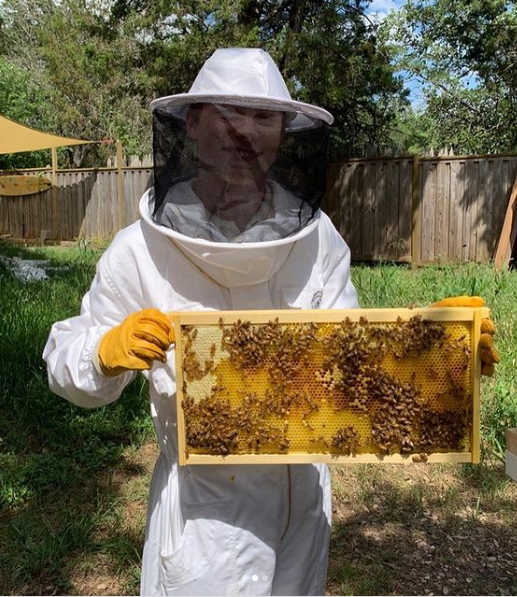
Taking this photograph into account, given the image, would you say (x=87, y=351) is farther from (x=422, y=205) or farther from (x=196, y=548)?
(x=422, y=205)

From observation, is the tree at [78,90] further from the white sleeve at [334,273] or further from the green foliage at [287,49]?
the white sleeve at [334,273]

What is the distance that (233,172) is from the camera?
1.58 metres

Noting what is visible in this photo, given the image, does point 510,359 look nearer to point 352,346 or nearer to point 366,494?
point 366,494

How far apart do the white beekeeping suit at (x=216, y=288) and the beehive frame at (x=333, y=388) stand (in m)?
0.12

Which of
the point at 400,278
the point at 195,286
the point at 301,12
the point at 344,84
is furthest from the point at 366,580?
the point at 301,12

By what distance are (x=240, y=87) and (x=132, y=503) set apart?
94.6 inches

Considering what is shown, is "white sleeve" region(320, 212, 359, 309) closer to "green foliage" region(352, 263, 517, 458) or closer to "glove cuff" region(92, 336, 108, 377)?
"glove cuff" region(92, 336, 108, 377)

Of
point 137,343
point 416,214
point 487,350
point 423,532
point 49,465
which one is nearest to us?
point 137,343

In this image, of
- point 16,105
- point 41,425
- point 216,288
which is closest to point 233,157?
point 216,288

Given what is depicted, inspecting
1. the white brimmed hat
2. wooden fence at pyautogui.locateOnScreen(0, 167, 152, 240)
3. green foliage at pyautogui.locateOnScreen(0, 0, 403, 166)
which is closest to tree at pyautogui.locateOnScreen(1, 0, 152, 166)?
wooden fence at pyautogui.locateOnScreen(0, 167, 152, 240)

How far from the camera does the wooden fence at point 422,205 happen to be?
8602 millimetres

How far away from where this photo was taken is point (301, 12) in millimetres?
9703

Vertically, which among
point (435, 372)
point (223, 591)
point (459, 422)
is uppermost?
Result: point (435, 372)

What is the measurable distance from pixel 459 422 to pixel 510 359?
10.3 feet
